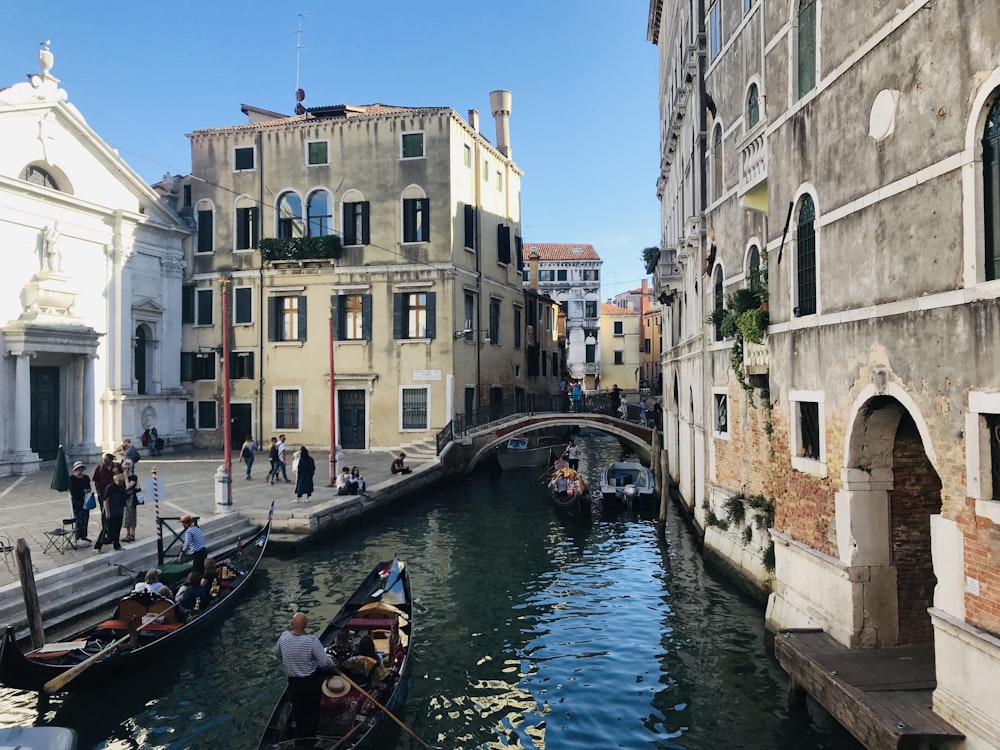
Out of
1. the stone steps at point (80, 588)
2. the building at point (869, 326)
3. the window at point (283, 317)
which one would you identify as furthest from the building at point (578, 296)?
the stone steps at point (80, 588)

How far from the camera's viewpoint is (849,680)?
6598 millimetres

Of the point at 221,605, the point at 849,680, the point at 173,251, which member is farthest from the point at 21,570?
the point at 173,251

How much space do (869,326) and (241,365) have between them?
23.1 metres

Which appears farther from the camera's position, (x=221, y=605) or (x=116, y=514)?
(x=116, y=514)

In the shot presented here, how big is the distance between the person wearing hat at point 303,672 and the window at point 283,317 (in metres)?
20.2

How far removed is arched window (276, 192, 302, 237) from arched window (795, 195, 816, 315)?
67.4ft

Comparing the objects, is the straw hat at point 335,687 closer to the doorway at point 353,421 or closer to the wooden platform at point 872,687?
the wooden platform at point 872,687

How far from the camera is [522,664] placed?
9.41m

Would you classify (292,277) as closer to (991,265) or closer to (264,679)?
(264,679)

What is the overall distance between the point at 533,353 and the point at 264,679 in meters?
25.3

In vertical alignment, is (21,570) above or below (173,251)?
below

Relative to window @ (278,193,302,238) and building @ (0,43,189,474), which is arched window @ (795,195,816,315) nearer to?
building @ (0,43,189,474)

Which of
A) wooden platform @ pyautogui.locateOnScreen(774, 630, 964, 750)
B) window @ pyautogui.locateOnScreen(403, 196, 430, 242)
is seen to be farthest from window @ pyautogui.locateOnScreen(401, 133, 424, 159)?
wooden platform @ pyautogui.locateOnScreen(774, 630, 964, 750)

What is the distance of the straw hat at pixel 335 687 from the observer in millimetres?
7395
